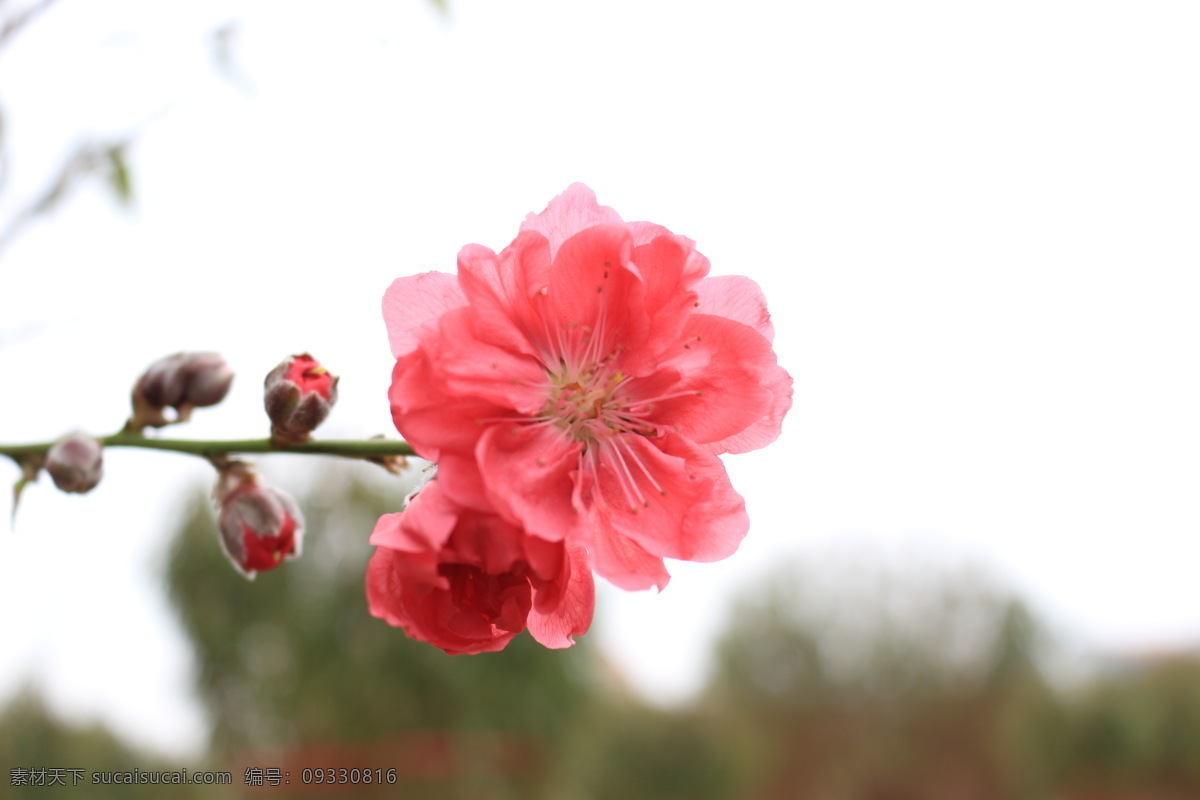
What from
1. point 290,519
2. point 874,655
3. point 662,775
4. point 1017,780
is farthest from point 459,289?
point 874,655

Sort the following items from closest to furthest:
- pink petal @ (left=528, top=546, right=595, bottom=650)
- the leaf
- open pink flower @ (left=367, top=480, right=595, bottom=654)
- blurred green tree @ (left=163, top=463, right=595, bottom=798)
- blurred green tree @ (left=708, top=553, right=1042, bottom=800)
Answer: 1. open pink flower @ (left=367, top=480, right=595, bottom=654)
2. pink petal @ (left=528, top=546, right=595, bottom=650)
3. the leaf
4. blurred green tree @ (left=163, top=463, right=595, bottom=798)
5. blurred green tree @ (left=708, top=553, right=1042, bottom=800)

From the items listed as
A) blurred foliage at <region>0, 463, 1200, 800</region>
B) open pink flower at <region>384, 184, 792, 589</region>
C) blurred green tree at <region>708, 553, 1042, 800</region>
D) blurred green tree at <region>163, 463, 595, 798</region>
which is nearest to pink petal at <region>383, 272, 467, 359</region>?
open pink flower at <region>384, 184, 792, 589</region>

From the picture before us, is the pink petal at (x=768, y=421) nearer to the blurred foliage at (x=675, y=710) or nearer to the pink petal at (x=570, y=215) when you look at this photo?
the pink petal at (x=570, y=215)

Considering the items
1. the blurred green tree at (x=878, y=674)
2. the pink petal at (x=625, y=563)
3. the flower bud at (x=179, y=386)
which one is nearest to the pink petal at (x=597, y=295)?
the pink petal at (x=625, y=563)

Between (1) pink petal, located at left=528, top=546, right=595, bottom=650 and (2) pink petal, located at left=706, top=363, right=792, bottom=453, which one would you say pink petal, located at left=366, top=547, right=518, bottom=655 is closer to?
(1) pink petal, located at left=528, top=546, right=595, bottom=650

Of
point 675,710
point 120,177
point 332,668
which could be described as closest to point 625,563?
point 120,177

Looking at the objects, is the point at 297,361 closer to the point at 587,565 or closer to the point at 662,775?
the point at 587,565

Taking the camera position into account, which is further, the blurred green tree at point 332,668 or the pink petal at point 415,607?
the blurred green tree at point 332,668
